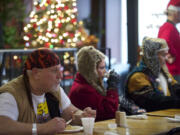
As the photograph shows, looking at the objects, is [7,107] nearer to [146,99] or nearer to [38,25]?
[146,99]

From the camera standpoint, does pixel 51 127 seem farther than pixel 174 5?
No

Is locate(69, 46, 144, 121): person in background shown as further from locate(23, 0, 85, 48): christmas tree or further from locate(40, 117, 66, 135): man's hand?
locate(23, 0, 85, 48): christmas tree

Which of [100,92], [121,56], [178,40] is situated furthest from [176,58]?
[121,56]

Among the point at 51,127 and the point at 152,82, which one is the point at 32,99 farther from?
the point at 152,82

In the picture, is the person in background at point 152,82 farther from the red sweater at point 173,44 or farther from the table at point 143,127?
the table at point 143,127

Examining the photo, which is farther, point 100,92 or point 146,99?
point 146,99

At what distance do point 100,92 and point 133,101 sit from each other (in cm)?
53

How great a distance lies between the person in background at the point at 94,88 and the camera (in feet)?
12.3

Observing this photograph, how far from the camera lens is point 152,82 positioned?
429 cm

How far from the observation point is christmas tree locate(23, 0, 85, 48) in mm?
9141

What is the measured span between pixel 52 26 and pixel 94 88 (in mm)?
5571

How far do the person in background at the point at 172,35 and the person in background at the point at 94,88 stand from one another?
5.27 feet

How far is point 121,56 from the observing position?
9719 millimetres

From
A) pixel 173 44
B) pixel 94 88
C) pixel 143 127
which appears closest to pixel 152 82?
pixel 94 88
